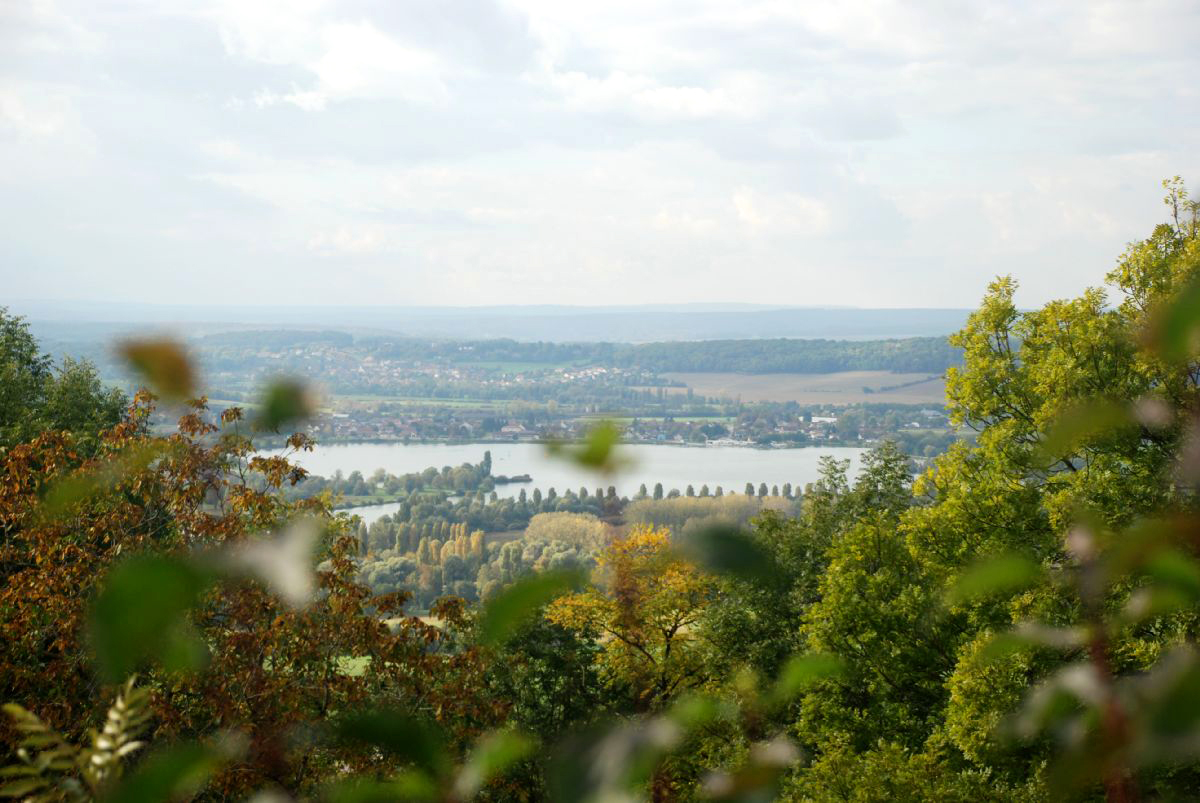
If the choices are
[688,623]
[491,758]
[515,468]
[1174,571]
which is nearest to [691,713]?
[491,758]

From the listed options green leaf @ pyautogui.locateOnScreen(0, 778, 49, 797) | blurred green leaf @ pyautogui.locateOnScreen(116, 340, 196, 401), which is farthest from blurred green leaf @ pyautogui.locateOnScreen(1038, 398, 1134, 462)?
blurred green leaf @ pyautogui.locateOnScreen(116, 340, 196, 401)

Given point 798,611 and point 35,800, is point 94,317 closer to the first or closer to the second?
point 798,611

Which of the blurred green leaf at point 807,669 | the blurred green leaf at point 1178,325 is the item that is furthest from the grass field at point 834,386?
the blurred green leaf at point 1178,325

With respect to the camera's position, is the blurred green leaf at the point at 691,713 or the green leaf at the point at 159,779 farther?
the blurred green leaf at the point at 691,713

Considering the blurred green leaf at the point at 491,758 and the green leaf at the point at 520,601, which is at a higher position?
the green leaf at the point at 520,601

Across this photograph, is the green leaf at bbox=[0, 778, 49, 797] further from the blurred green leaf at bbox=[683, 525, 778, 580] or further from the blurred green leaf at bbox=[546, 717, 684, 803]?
the blurred green leaf at bbox=[683, 525, 778, 580]

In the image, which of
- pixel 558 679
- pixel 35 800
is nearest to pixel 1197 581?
pixel 35 800

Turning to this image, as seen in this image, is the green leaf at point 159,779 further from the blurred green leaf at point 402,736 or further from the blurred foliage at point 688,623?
the blurred green leaf at point 402,736
